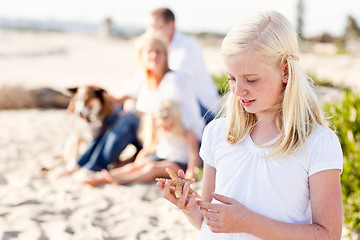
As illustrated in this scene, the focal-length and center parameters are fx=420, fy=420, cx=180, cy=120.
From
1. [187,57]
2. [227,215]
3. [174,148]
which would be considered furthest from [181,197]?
[187,57]

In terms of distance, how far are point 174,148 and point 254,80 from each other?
2.70m

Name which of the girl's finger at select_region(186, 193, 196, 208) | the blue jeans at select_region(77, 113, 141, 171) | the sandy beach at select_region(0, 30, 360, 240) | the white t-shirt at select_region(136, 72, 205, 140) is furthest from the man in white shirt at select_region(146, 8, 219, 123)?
the girl's finger at select_region(186, 193, 196, 208)

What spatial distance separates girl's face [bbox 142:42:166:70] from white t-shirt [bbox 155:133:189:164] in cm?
72

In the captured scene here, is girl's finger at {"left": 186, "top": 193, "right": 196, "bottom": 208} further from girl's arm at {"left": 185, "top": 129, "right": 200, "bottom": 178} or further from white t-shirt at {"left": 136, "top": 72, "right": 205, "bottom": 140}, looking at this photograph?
white t-shirt at {"left": 136, "top": 72, "right": 205, "bottom": 140}

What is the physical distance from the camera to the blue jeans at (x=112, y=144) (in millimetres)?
4512

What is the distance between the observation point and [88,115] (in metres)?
4.57

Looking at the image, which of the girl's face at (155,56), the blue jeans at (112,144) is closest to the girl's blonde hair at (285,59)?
the girl's face at (155,56)

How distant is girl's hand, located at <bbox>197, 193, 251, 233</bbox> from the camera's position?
4.94 ft

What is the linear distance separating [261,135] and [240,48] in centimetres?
38

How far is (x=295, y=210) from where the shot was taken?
62.6 inches

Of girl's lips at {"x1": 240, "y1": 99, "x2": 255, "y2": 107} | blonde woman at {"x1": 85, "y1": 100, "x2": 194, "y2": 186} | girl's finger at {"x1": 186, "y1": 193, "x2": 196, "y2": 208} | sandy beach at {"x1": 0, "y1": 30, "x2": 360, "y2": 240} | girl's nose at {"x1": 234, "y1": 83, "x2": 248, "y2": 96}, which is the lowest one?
sandy beach at {"x1": 0, "y1": 30, "x2": 360, "y2": 240}

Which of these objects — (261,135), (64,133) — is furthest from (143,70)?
(261,135)

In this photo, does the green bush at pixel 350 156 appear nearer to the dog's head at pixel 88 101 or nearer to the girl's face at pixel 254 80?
the girl's face at pixel 254 80

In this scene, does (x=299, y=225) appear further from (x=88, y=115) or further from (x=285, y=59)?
(x=88, y=115)
